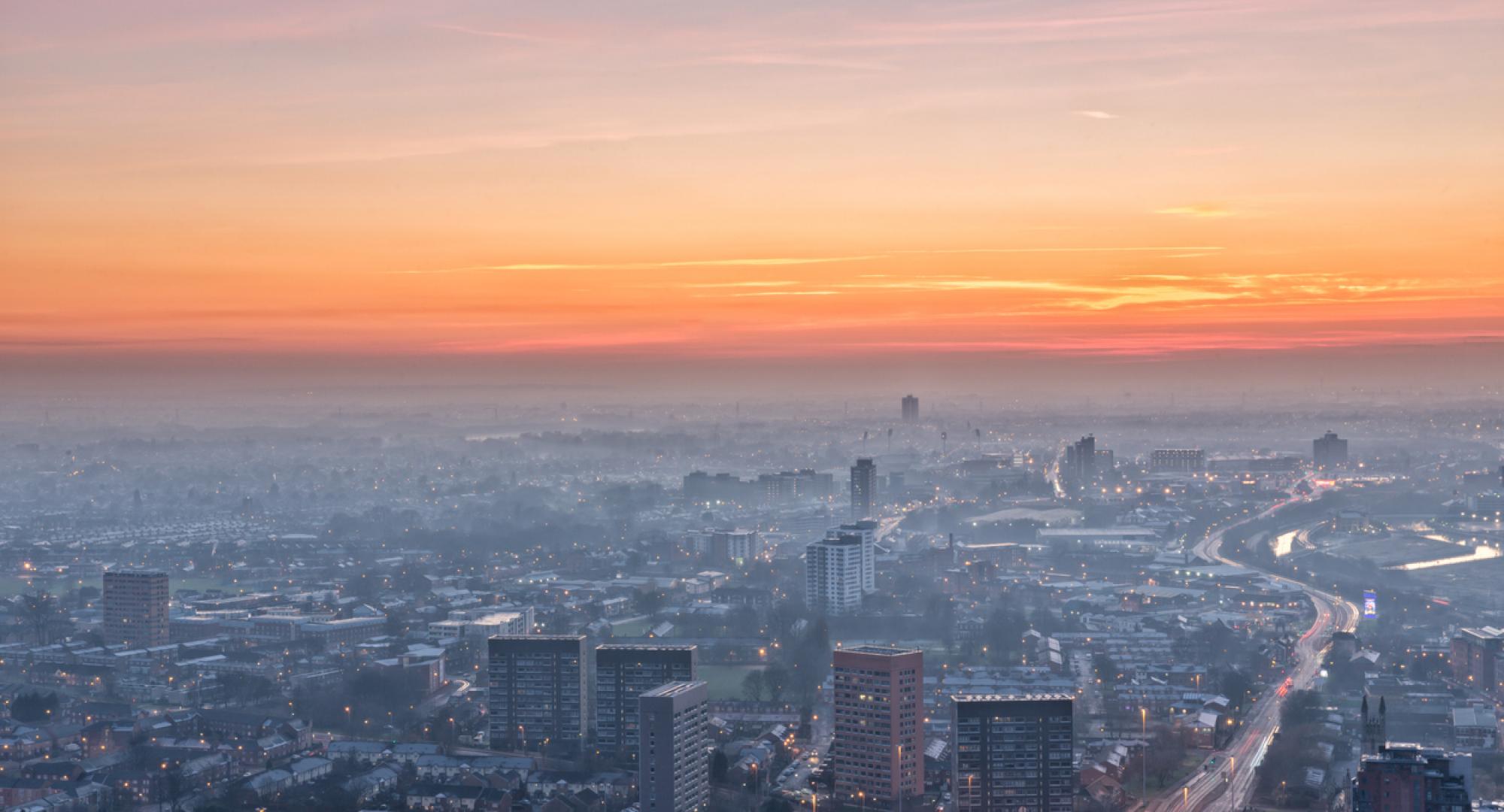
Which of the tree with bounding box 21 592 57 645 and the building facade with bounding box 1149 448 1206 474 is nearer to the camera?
the tree with bounding box 21 592 57 645

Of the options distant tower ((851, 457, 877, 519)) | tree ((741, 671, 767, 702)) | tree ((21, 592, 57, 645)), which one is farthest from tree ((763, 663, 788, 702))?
distant tower ((851, 457, 877, 519))

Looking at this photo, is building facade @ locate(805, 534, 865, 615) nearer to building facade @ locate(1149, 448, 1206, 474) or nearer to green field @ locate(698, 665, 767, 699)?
green field @ locate(698, 665, 767, 699)

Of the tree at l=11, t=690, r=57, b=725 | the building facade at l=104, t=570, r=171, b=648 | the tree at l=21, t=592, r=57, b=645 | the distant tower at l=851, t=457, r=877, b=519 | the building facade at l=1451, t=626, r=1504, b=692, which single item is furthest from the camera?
the distant tower at l=851, t=457, r=877, b=519

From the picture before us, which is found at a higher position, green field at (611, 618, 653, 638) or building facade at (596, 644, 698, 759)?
building facade at (596, 644, 698, 759)

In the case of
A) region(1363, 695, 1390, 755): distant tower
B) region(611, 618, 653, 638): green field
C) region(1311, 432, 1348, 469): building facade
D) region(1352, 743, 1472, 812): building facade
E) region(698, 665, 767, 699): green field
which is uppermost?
region(1311, 432, 1348, 469): building facade

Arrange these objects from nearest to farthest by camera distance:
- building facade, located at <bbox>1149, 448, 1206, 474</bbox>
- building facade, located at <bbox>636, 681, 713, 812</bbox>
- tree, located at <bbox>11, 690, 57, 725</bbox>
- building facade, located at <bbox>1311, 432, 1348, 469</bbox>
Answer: building facade, located at <bbox>636, 681, 713, 812</bbox> < tree, located at <bbox>11, 690, 57, 725</bbox> < building facade, located at <bbox>1311, 432, 1348, 469</bbox> < building facade, located at <bbox>1149, 448, 1206, 474</bbox>

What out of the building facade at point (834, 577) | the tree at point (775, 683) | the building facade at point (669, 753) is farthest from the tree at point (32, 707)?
the building facade at point (834, 577)
